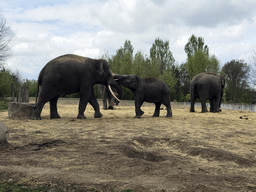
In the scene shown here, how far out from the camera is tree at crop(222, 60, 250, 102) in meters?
27.8

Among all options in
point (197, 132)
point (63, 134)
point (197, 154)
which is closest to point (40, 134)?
point (63, 134)

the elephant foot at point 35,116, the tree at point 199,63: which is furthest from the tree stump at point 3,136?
the tree at point 199,63

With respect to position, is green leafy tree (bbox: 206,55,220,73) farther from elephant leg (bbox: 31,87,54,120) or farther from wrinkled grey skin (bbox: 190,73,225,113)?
elephant leg (bbox: 31,87,54,120)

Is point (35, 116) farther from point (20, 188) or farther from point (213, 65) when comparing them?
point (213, 65)

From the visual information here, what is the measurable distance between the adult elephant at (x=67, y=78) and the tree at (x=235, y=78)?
22.5 meters

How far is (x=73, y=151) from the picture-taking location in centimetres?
379

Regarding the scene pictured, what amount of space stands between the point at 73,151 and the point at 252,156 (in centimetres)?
278

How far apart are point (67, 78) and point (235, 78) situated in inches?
1174

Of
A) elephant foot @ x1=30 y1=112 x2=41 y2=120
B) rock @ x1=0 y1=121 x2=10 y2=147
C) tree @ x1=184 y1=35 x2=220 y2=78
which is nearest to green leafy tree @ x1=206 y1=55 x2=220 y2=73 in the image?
tree @ x1=184 y1=35 x2=220 y2=78

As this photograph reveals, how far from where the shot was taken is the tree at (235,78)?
27812mm

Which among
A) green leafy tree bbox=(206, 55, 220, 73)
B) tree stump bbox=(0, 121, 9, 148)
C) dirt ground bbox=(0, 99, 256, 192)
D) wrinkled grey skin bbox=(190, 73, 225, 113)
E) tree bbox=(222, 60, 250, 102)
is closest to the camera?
dirt ground bbox=(0, 99, 256, 192)

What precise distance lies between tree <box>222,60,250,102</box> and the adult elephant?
22.5 m

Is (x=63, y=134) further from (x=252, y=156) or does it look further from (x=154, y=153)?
(x=252, y=156)

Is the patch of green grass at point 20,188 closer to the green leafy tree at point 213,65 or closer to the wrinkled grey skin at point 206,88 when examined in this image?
the wrinkled grey skin at point 206,88
